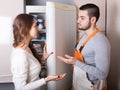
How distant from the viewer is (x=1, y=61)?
1896 millimetres

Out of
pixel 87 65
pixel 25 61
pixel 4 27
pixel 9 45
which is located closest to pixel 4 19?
pixel 4 27

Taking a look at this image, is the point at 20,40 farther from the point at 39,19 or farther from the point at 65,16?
the point at 39,19

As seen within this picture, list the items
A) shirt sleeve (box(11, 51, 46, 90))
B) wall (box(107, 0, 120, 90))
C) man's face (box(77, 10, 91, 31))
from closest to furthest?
shirt sleeve (box(11, 51, 46, 90)) < man's face (box(77, 10, 91, 31)) < wall (box(107, 0, 120, 90))

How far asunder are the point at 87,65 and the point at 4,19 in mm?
908

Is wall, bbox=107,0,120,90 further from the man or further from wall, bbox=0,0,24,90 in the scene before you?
wall, bbox=0,0,24,90

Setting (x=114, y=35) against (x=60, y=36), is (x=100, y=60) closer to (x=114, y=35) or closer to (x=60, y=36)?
(x=60, y=36)

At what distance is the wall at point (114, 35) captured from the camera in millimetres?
1821

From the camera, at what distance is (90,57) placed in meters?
1.48

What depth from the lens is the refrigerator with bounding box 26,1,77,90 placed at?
60.2 inches

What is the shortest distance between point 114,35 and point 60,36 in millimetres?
561

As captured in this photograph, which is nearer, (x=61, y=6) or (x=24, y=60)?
(x=24, y=60)

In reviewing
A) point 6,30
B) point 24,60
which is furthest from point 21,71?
point 6,30

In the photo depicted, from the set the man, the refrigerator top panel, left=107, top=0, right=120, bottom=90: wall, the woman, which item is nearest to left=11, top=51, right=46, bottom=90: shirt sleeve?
the woman

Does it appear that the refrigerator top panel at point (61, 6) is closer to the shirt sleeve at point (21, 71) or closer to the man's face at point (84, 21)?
the man's face at point (84, 21)
